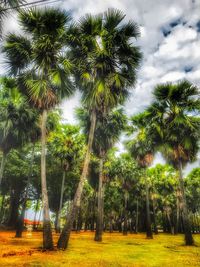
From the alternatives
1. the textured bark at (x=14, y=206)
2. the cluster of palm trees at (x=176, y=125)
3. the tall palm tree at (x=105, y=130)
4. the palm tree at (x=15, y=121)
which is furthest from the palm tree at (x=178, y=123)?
the textured bark at (x=14, y=206)

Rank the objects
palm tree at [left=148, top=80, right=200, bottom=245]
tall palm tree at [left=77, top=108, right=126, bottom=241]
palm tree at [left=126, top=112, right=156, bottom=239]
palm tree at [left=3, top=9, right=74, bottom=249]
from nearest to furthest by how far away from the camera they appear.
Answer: palm tree at [left=3, top=9, right=74, bottom=249]
palm tree at [left=148, top=80, right=200, bottom=245]
tall palm tree at [left=77, top=108, right=126, bottom=241]
palm tree at [left=126, top=112, right=156, bottom=239]

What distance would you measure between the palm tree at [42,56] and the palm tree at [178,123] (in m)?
7.84

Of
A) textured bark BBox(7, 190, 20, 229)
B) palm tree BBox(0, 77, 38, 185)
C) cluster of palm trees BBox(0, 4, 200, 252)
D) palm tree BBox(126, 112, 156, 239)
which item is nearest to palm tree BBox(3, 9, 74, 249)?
cluster of palm trees BBox(0, 4, 200, 252)

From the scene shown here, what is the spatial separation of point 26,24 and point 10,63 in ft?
7.29

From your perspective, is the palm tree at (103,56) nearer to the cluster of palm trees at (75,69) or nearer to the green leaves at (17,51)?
the cluster of palm trees at (75,69)

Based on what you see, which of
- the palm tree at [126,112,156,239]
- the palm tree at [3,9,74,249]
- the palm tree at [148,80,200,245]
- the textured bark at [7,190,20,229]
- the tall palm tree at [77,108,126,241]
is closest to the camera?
the palm tree at [3,9,74,249]

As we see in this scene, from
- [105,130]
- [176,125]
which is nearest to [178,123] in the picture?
[176,125]

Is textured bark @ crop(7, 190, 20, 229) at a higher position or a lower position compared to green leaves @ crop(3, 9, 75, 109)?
lower

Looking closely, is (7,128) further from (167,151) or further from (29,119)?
(167,151)

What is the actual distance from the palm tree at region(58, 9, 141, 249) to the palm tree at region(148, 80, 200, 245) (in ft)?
14.8

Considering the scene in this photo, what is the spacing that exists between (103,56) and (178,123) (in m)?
7.17

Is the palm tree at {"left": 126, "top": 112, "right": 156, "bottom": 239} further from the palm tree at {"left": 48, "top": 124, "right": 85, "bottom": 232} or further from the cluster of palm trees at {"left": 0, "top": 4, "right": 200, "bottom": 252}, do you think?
the cluster of palm trees at {"left": 0, "top": 4, "right": 200, "bottom": 252}

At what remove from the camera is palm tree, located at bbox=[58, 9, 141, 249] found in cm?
1167

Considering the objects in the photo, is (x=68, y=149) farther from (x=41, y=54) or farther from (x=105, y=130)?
(x=41, y=54)
